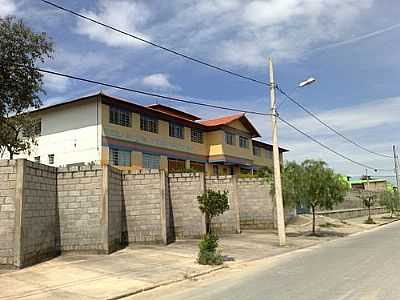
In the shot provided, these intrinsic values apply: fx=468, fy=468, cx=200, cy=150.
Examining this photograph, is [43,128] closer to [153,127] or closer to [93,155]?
[93,155]

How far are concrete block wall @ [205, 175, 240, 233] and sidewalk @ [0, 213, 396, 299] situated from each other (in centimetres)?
436

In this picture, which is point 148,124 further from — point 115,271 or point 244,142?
point 115,271

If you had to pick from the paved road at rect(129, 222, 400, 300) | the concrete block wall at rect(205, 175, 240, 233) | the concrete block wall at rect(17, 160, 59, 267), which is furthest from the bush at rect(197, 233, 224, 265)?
the concrete block wall at rect(205, 175, 240, 233)

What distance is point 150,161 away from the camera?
37750mm

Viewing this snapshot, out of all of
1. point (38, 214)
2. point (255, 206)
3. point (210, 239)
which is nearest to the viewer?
point (38, 214)

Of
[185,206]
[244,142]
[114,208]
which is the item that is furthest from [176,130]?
[114,208]

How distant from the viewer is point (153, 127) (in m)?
38.2

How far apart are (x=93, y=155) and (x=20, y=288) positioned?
22.3 meters

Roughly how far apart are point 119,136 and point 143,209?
583 inches

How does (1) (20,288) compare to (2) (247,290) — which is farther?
(1) (20,288)

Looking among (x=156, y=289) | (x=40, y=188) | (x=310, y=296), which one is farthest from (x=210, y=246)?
(x=310, y=296)

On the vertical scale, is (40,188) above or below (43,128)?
below

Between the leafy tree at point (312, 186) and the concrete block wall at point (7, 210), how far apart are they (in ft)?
55.5

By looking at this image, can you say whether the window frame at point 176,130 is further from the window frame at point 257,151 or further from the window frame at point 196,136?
the window frame at point 257,151
